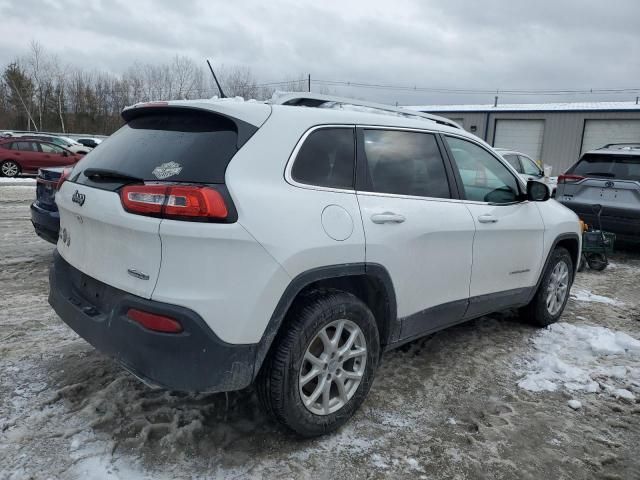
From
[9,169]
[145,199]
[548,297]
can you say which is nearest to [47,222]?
[145,199]

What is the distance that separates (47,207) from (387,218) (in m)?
4.13

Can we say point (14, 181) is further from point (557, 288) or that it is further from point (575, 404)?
point (575, 404)

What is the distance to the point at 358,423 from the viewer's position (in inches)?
119

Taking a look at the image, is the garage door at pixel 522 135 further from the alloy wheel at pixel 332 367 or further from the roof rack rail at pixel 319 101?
the alloy wheel at pixel 332 367

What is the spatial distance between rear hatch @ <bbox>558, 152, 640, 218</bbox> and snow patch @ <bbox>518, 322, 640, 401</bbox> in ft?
12.0

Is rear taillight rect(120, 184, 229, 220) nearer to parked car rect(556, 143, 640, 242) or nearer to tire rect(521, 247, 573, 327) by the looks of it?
tire rect(521, 247, 573, 327)

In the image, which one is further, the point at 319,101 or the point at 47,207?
the point at 47,207

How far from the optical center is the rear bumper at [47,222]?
519cm

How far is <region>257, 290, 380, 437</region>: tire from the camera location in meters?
2.54

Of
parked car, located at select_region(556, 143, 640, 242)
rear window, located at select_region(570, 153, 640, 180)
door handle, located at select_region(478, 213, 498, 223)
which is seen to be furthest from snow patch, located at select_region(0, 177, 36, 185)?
door handle, located at select_region(478, 213, 498, 223)

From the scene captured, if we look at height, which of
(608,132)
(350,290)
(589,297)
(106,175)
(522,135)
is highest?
(608,132)

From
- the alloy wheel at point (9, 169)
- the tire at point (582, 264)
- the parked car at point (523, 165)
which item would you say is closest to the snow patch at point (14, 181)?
the alloy wheel at point (9, 169)

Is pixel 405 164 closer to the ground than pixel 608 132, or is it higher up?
closer to the ground

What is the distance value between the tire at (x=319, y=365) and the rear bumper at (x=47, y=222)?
3.58m
